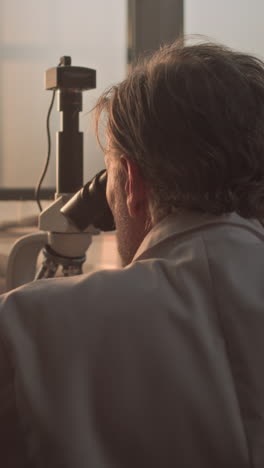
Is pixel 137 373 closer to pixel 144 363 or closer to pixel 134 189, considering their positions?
pixel 144 363

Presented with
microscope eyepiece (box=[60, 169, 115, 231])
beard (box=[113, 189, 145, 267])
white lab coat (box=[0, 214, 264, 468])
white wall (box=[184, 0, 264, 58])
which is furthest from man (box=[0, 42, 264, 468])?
white wall (box=[184, 0, 264, 58])

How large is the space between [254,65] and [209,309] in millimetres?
386

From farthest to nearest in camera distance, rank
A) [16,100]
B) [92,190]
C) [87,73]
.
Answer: [16,100] → [87,73] → [92,190]

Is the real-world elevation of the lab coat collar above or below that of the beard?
above

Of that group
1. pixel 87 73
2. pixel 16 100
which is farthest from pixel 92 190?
Result: pixel 16 100

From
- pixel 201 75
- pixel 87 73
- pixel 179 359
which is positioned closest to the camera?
pixel 179 359

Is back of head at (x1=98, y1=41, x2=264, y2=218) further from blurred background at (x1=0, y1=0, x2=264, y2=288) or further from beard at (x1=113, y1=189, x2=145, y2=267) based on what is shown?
blurred background at (x1=0, y1=0, x2=264, y2=288)

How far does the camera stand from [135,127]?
93 centimetres

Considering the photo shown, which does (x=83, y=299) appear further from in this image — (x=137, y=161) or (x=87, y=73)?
(x=87, y=73)

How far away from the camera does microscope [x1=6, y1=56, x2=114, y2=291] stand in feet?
4.52

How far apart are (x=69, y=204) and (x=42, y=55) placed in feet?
4.39

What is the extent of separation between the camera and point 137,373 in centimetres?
71

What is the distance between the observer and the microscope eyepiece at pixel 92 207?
1.35 metres

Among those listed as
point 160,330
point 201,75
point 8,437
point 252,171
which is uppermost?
point 201,75
